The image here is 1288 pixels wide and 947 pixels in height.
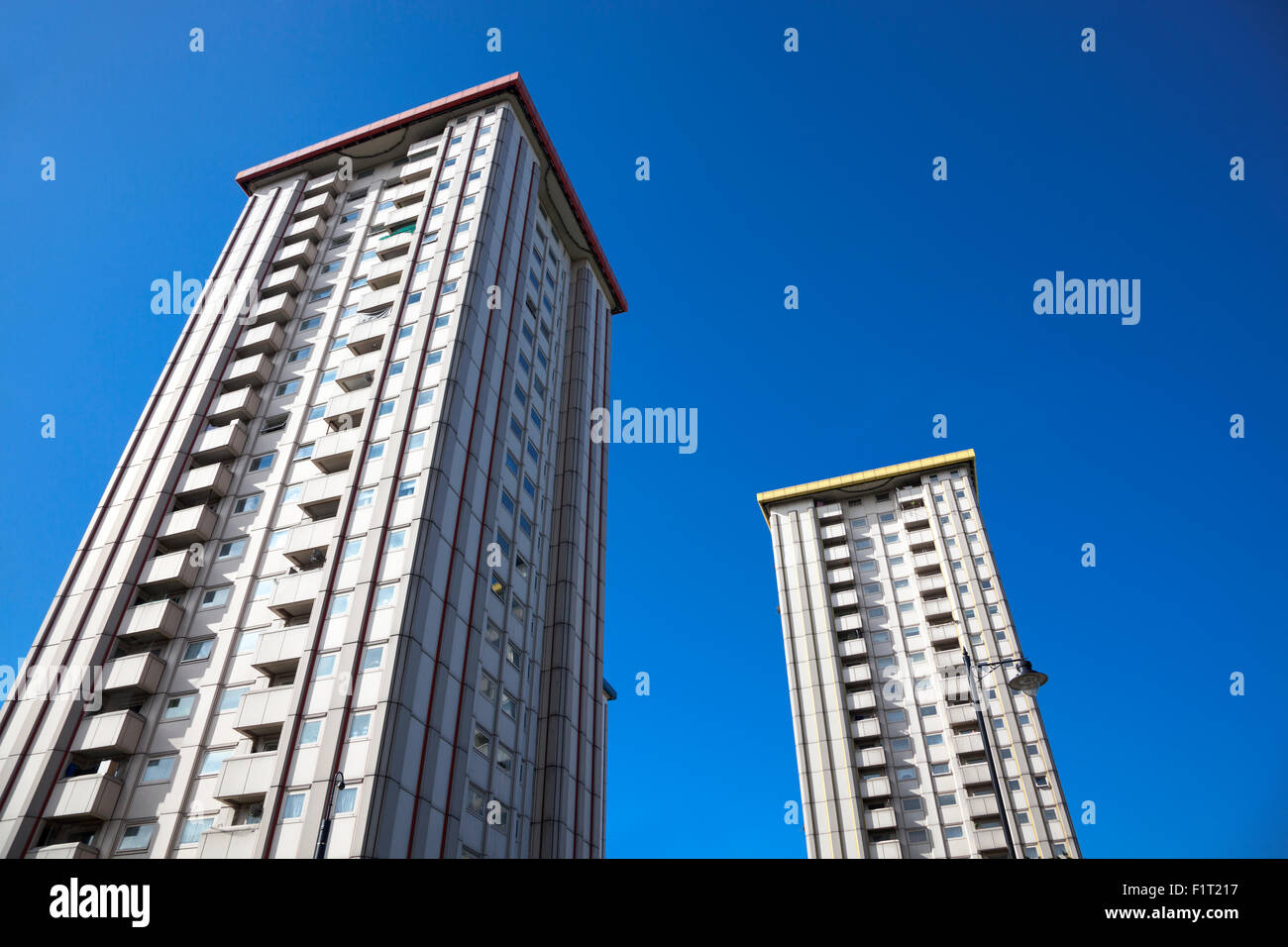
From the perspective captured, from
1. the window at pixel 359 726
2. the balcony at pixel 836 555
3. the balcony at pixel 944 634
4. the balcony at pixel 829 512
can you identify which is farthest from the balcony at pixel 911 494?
the window at pixel 359 726

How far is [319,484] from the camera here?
111ft

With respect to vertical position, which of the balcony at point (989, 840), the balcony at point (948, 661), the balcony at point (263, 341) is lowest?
the balcony at point (989, 840)

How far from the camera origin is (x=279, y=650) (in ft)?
94.8

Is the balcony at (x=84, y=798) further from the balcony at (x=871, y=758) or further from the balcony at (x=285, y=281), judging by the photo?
the balcony at (x=871, y=758)

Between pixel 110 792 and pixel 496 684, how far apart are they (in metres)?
13.2

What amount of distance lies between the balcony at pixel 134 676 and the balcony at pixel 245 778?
5960mm

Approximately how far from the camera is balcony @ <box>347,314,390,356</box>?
128ft

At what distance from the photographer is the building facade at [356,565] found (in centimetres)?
2620

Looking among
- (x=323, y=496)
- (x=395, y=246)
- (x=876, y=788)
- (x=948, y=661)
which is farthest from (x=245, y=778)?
(x=948, y=661)

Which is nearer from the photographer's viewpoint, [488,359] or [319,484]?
[319,484]

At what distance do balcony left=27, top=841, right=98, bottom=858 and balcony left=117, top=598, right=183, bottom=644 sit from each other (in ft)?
25.9

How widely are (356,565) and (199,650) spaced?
7.36 meters
